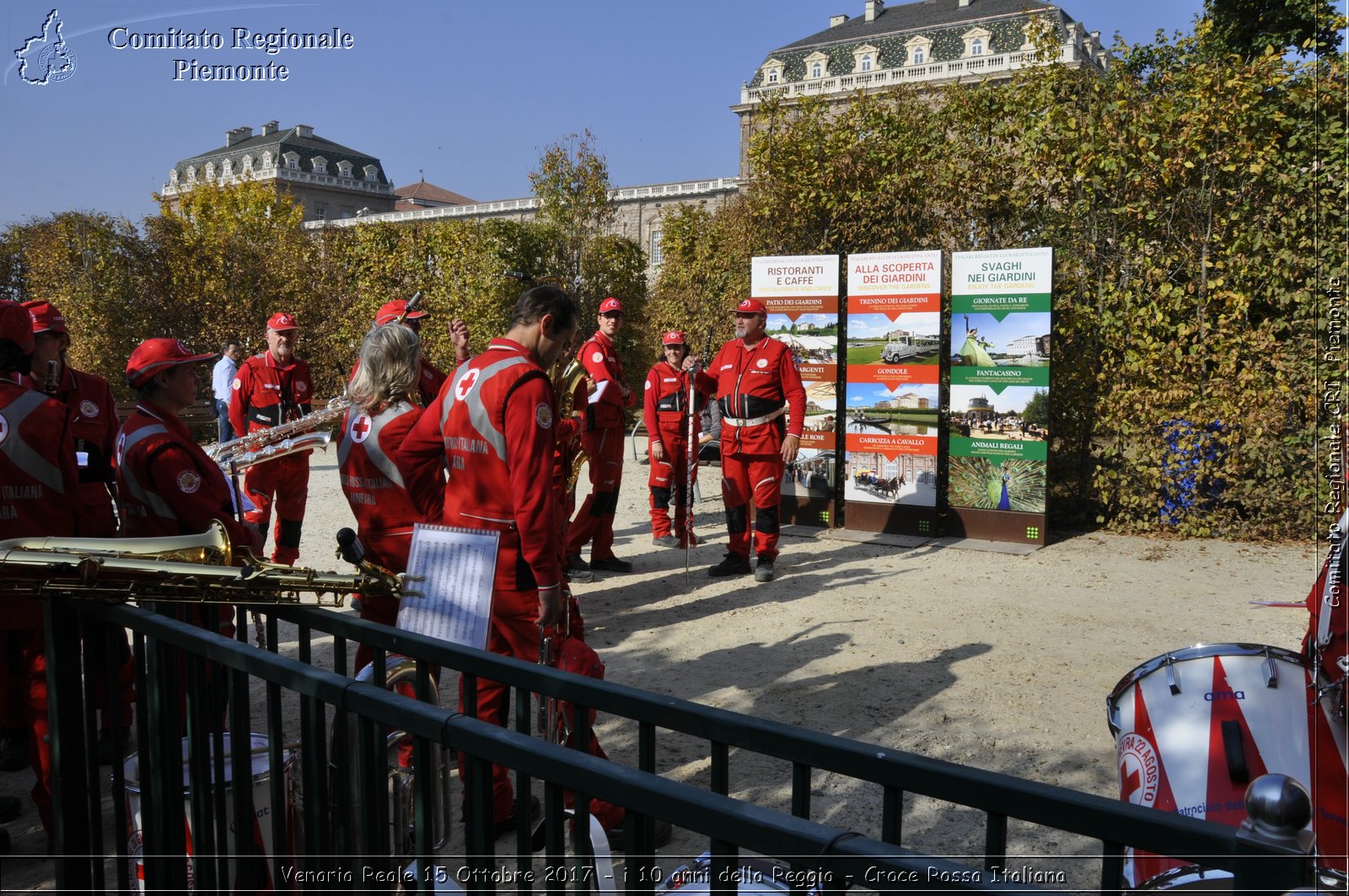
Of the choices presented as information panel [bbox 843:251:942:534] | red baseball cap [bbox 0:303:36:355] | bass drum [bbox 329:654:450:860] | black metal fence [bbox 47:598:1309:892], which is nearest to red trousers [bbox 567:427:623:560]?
information panel [bbox 843:251:942:534]

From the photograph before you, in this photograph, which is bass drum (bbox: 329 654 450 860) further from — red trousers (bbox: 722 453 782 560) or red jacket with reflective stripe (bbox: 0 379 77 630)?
red trousers (bbox: 722 453 782 560)

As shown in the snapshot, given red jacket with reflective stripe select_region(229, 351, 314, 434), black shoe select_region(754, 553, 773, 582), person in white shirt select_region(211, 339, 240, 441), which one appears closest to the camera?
red jacket with reflective stripe select_region(229, 351, 314, 434)

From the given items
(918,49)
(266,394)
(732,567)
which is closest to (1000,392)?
(732,567)

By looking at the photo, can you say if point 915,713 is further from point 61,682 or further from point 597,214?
point 597,214

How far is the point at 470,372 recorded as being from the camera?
13.0 feet

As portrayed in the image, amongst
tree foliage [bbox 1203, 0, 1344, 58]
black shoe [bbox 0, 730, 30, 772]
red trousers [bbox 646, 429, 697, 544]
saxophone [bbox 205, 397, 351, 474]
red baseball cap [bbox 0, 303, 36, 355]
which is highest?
tree foliage [bbox 1203, 0, 1344, 58]

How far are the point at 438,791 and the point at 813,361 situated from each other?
8.48 metres

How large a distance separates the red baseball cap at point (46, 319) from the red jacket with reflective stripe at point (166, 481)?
185 centimetres

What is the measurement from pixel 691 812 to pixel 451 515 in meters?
2.83

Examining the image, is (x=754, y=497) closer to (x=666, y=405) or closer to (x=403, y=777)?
(x=666, y=405)

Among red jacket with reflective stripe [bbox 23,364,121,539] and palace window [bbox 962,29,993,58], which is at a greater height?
palace window [bbox 962,29,993,58]

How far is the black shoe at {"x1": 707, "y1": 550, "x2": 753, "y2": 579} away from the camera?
861 centimetres

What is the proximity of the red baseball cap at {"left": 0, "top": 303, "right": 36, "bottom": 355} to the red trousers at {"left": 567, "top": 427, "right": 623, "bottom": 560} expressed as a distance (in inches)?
184

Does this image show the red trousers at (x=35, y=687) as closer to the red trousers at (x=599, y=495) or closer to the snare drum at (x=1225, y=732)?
the snare drum at (x=1225, y=732)
